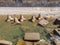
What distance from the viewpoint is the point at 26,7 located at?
24.1 ft

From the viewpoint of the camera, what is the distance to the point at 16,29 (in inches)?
245

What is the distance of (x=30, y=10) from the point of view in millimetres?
7219

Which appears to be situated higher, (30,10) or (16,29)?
(30,10)

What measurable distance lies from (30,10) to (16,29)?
126cm

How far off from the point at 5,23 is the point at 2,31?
50 centimetres

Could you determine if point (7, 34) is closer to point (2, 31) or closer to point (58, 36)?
point (2, 31)

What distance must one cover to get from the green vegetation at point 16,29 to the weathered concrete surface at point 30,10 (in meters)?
0.56

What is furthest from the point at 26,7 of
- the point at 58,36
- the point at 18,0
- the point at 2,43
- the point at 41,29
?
the point at 2,43

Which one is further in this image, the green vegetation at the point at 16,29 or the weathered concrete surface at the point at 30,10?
the weathered concrete surface at the point at 30,10

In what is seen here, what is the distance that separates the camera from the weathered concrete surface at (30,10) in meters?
7.12

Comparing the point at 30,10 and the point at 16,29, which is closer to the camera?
the point at 16,29

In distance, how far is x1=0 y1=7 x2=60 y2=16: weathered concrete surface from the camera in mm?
7120

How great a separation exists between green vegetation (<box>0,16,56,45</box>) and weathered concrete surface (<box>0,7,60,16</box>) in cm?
56

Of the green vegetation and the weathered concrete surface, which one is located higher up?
the weathered concrete surface
